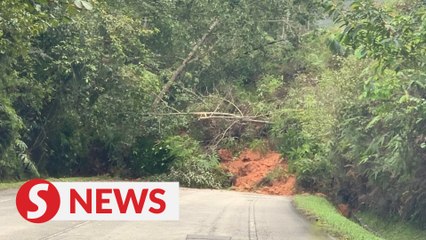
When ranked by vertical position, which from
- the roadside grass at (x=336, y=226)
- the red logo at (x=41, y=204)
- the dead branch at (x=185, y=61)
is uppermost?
the dead branch at (x=185, y=61)

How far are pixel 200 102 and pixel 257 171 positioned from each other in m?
4.79

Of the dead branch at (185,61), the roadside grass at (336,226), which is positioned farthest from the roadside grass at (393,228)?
the dead branch at (185,61)

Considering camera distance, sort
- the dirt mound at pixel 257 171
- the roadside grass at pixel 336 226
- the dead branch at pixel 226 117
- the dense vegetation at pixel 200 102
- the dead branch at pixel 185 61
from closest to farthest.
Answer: the roadside grass at pixel 336 226 → the dense vegetation at pixel 200 102 → the dirt mound at pixel 257 171 → the dead branch at pixel 185 61 → the dead branch at pixel 226 117

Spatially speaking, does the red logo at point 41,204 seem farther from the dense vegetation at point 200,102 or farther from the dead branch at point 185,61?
the dead branch at point 185,61

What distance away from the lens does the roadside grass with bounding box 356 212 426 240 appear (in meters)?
18.4

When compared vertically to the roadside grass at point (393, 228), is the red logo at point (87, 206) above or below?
above

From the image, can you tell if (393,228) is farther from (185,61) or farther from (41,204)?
(185,61)

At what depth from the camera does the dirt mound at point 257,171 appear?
30391mm

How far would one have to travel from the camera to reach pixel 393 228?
64.8 ft

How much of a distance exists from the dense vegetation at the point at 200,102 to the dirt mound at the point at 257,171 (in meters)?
0.74

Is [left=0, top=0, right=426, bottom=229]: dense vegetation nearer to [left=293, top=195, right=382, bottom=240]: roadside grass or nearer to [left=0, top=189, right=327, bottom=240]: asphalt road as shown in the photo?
[left=293, top=195, right=382, bottom=240]: roadside grass

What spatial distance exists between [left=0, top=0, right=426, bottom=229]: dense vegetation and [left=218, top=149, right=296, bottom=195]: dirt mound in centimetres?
74

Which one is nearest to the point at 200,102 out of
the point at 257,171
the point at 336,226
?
the point at 257,171

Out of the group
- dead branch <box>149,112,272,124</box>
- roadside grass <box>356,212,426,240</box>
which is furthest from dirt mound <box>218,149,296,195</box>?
roadside grass <box>356,212,426,240</box>
